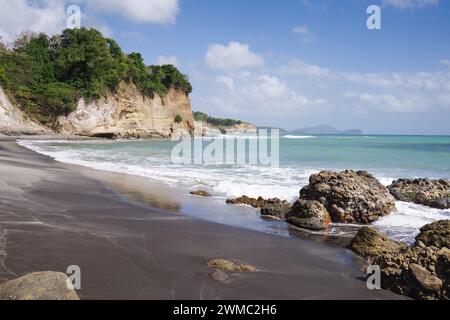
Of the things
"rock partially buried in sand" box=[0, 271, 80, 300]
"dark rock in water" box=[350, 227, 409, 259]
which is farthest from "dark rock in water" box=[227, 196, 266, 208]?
"rock partially buried in sand" box=[0, 271, 80, 300]

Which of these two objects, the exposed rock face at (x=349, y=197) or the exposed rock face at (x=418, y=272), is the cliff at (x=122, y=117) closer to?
the exposed rock face at (x=349, y=197)

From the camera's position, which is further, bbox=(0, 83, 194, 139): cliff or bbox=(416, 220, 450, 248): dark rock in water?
bbox=(0, 83, 194, 139): cliff

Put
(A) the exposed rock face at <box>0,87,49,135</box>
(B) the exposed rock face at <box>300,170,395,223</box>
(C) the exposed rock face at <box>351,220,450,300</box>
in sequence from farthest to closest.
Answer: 1. (A) the exposed rock face at <box>0,87,49,135</box>
2. (B) the exposed rock face at <box>300,170,395,223</box>
3. (C) the exposed rock face at <box>351,220,450,300</box>

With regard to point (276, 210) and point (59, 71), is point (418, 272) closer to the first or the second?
point (276, 210)

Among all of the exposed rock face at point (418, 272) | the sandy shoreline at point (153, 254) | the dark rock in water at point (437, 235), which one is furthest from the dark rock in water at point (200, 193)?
the exposed rock face at point (418, 272)

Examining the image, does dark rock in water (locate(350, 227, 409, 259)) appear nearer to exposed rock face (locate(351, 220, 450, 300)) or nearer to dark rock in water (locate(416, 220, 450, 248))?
dark rock in water (locate(416, 220, 450, 248))

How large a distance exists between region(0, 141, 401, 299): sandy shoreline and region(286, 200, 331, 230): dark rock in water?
3.88ft

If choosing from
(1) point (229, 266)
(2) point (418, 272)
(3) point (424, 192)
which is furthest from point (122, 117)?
(2) point (418, 272)

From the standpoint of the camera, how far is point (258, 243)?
22.7 feet

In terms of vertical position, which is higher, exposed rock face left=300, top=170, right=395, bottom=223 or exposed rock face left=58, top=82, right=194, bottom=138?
exposed rock face left=58, top=82, right=194, bottom=138

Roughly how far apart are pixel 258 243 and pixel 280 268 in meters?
1.37

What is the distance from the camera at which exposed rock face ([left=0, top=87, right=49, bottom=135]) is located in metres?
42.3

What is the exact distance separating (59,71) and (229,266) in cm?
5905

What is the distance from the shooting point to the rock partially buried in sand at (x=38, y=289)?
3.13 metres
